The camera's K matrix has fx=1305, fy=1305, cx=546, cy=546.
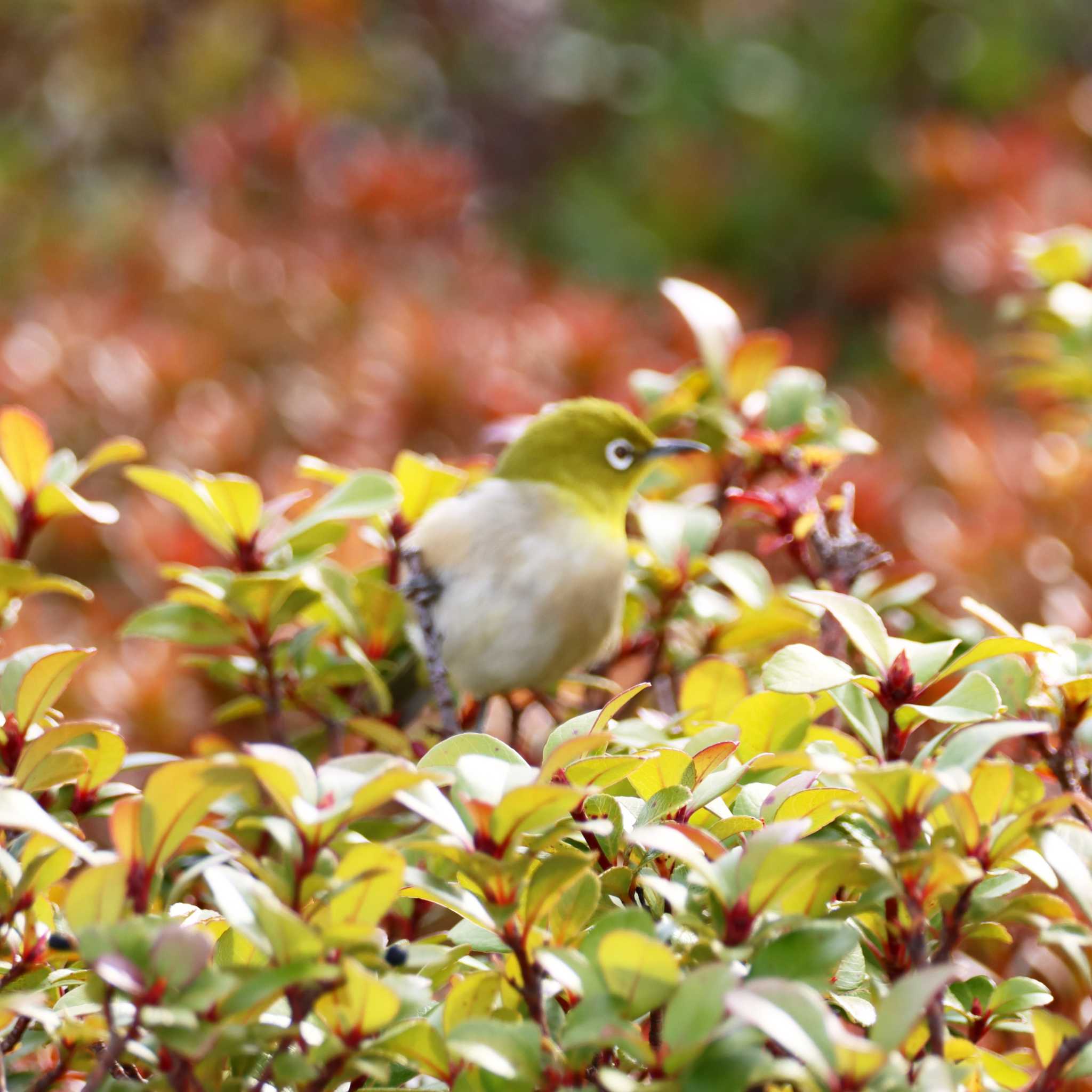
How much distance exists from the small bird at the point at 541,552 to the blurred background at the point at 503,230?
803 mm

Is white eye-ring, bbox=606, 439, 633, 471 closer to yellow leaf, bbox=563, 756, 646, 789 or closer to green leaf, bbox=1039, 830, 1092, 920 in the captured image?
yellow leaf, bbox=563, 756, 646, 789

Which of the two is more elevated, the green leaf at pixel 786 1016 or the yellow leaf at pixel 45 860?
the green leaf at pixel 786 1016

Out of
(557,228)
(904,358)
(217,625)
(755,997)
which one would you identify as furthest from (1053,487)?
(557,228)

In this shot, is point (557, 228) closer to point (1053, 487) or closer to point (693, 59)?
point (693, 59)

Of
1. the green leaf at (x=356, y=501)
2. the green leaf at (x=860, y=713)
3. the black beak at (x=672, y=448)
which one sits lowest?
the black beak at (x=672, y=448)

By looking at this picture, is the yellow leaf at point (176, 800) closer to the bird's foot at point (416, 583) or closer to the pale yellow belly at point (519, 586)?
the bird's foot at point (416, 583)

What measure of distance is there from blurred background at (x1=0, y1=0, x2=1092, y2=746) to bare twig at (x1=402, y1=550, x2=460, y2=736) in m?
0.92

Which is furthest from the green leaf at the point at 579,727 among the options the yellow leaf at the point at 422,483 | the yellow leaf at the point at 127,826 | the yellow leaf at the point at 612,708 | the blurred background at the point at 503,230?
the blurred background at the point at 503,230

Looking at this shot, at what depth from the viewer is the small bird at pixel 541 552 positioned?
203 cm

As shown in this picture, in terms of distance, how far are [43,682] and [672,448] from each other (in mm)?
1115

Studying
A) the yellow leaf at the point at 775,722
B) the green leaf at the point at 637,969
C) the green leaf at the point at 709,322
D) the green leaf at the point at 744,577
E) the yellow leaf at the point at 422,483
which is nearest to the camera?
the green leaf at the point at 637,969

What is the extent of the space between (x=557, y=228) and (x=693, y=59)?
1165mm

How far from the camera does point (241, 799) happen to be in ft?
5.60

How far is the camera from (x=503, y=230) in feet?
22.9
